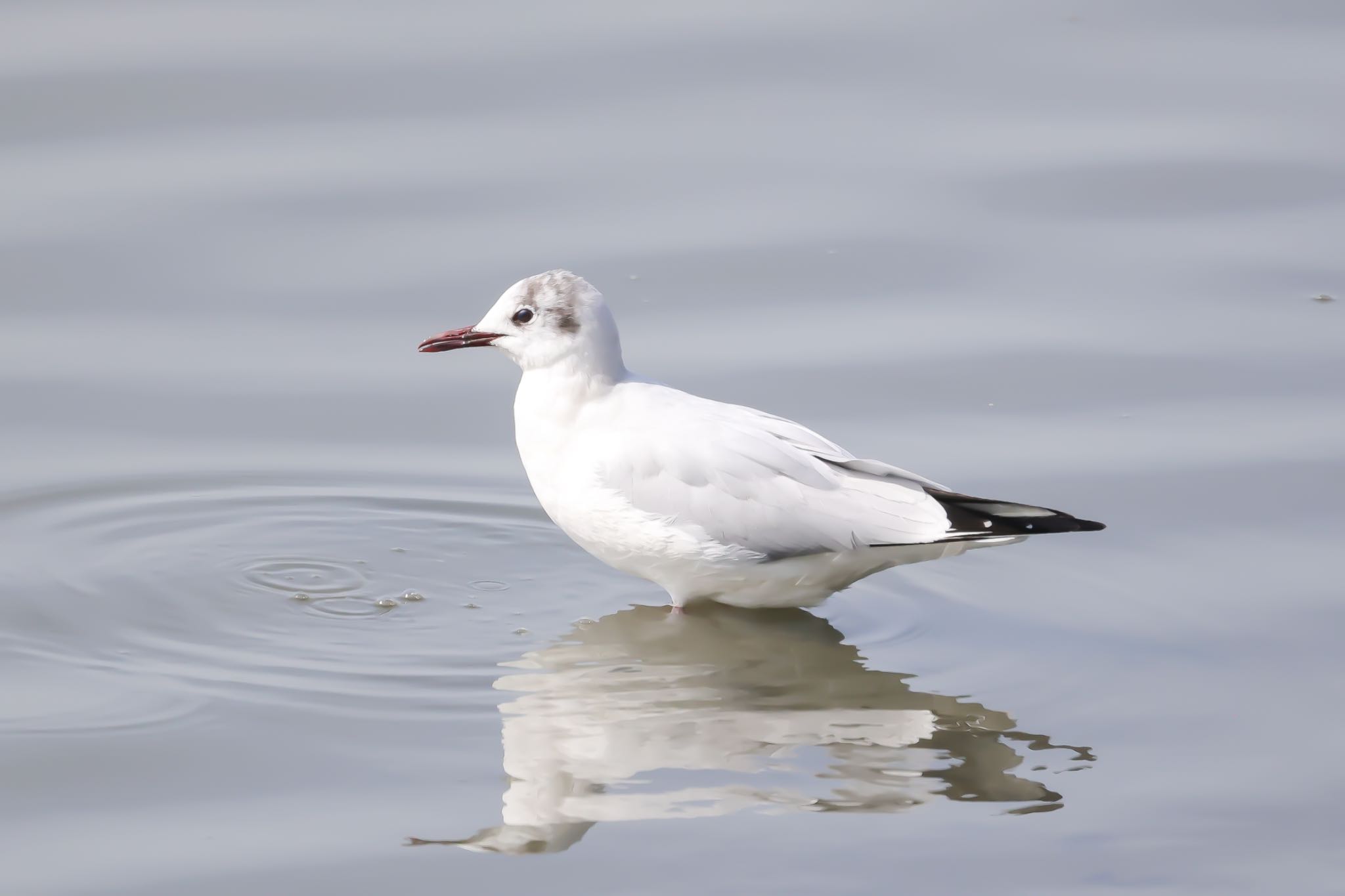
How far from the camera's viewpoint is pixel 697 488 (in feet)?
20.4

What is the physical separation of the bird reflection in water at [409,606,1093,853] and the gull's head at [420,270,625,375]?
0.89 m

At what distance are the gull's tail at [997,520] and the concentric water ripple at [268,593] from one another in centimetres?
133

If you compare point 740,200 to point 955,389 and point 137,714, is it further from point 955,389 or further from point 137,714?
point 137,714

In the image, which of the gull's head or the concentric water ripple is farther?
the gull's head

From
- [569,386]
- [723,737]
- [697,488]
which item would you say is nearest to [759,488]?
[697,488]

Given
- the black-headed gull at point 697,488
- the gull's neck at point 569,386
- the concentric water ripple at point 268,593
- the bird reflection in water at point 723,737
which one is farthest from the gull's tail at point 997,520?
the concentric water ripple at point 268,593

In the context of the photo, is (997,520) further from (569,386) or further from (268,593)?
(268,593)

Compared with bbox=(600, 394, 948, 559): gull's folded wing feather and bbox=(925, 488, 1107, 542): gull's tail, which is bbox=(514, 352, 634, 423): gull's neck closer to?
bbox=(600, 394, 948, 559): gull's folded wing feather

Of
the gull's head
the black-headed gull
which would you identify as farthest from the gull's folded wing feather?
the gull's head

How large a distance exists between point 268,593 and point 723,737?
1.74 meters

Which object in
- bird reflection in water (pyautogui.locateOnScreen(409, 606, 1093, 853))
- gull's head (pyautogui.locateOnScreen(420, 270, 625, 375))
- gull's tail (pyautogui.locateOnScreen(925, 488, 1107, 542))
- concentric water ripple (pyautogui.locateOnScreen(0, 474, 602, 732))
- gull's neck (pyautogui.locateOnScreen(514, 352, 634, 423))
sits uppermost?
gull's head (pyautogui.locateOnScreen(420, 270, 625, 375))

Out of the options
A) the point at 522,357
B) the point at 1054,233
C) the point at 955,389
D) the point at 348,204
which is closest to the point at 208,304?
the point at 348,204

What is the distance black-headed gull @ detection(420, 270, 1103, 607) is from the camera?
612 centimetres

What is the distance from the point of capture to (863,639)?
6.27 metres
